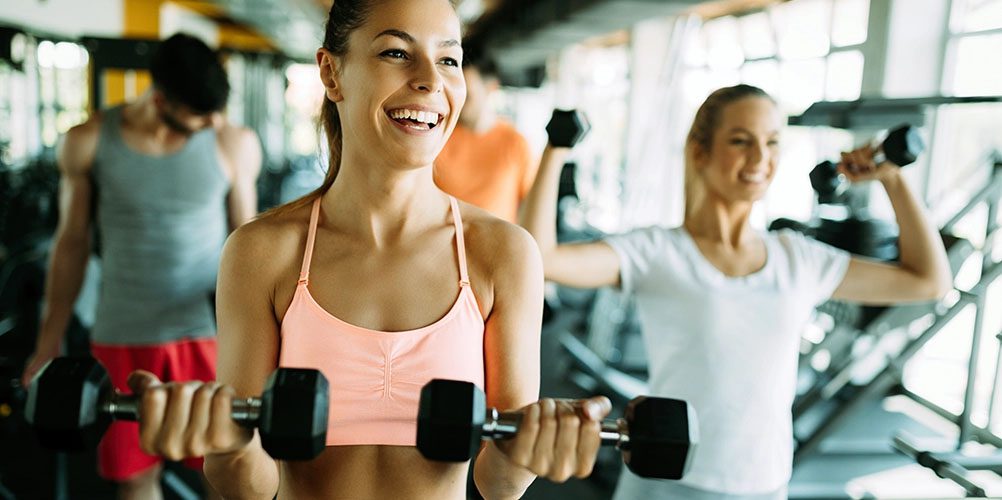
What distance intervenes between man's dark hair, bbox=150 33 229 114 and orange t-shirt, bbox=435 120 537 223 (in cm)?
66

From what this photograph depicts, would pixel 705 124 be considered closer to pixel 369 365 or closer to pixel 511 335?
pixel 511 335

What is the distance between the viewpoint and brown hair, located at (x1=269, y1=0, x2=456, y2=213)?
102 cm

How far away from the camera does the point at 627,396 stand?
4.12 meters

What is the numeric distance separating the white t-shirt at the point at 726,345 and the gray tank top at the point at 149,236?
1.11 meters

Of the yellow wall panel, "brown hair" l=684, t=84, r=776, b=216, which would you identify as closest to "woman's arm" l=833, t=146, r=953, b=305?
"brown hair" l=684, t=84, r=776, b=216

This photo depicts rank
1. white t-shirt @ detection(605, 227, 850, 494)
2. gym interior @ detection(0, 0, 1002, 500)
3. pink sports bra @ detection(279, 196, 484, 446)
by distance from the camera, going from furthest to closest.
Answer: gym interior @ detection(0, 0, 1002, 500), white t-shirt @ detection(605, 227, 850, 494), pink sports bra @ detection(279, 196, 484, 446)

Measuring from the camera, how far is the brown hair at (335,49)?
102cm

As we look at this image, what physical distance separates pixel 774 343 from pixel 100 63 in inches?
113

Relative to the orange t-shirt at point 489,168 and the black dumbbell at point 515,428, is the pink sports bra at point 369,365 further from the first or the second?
the orange t-shirt at point 489,168

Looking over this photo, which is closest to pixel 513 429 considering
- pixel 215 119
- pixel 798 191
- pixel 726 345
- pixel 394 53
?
pixel 394 53

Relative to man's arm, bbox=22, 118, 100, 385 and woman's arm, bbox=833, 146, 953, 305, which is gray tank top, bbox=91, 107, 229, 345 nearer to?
man's arm, bbox=22, 118, 100, 385

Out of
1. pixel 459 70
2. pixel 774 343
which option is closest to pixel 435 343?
pixel 459 70

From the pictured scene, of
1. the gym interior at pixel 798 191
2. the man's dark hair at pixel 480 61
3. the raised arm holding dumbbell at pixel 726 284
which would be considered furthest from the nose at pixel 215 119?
the raised arm holding dumbbell at pixel 726 284

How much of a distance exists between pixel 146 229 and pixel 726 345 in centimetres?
143
